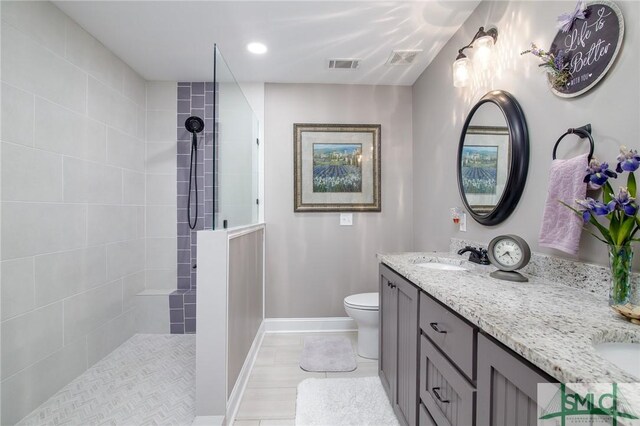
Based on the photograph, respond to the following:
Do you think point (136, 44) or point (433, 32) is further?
point (136, 44)

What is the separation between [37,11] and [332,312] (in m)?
3.07

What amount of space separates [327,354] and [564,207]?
1.90 meters

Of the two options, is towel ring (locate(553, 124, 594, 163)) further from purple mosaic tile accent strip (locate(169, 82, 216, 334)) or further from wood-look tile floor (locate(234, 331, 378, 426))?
purple mosaic tile accent strip (locate(169, 82, 216, 334))

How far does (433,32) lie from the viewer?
196 cm

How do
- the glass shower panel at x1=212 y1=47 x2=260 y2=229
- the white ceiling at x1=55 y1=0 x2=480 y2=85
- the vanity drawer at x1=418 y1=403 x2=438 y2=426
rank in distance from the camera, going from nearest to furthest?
the vanity drawer at x1=418 y1=403 x2=438 y2=426
the glass shower panel at x1=212 y1=47 x2=260 y2=229
the white ceiling at x1=55 y1=0 x2=480 y2=85

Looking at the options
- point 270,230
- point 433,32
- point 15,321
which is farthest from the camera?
point 270,230

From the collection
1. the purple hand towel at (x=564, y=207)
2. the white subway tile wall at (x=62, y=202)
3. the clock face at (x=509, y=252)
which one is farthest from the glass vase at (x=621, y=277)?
the white subway tile wall at (x=62, y=202)

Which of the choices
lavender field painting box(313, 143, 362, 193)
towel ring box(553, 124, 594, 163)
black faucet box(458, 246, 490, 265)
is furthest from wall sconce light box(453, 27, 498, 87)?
lavender field painting box(313, 143, 362, 193)

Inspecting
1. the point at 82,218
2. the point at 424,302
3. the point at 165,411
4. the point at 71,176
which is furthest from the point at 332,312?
the point at 71,176

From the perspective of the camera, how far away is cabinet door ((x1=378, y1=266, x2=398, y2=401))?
4.99 feet

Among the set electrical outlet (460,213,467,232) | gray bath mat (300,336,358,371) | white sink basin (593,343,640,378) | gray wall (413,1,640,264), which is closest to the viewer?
white sink basin (593,343,640,378)

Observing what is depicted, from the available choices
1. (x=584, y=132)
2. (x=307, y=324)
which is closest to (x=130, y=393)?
(x=307, y=324)

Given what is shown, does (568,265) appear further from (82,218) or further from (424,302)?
(82,218)

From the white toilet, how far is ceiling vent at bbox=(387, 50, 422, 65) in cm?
196
